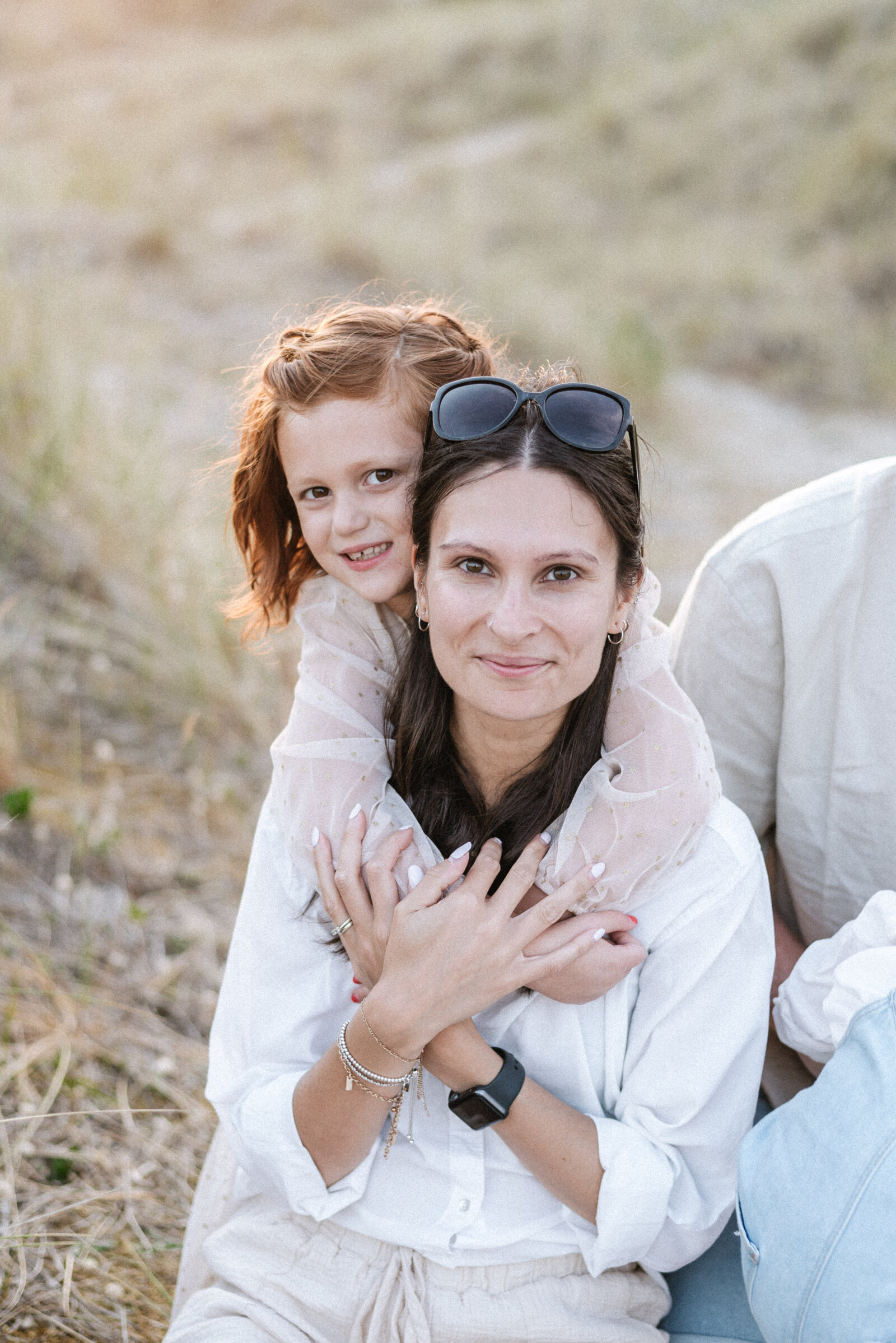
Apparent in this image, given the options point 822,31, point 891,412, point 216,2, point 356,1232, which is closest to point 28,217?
point 891,412

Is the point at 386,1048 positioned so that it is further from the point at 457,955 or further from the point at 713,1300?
the point at 713,1300

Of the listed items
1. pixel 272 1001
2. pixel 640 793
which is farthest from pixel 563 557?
pixel 272 1001

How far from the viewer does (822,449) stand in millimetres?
8422

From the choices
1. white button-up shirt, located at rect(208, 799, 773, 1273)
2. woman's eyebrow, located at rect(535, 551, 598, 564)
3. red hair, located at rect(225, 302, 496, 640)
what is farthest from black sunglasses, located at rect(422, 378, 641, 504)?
white button-up shirt, located at rect(208, 799, 773, 1273)

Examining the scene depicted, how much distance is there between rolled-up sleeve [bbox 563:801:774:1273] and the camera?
159 centimetres

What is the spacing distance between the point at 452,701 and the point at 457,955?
17.7 inches

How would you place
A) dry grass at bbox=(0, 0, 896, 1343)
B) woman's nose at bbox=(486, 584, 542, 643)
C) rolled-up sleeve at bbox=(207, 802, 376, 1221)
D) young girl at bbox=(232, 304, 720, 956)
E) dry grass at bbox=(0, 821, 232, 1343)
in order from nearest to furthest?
woman's nose at bbox=(486, 584, 542, 643), young girl at bbox=(232, 304, 720, 956), rolled-up sleeve at bbox=(207, 802, 376, 1221), dry grass at bbox=(0, 821, 232, 1343), dry grass at bbox=(0, 0, 896, 1343)

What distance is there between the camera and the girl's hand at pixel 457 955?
1.56 metres

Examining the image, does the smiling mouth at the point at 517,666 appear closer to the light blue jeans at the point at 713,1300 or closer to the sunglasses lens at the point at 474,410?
the sunglasses lens at the point at 474,410

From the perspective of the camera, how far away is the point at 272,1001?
1.79 m

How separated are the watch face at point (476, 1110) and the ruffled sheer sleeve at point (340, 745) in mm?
317

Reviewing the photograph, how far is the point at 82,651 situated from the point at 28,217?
5496 mm

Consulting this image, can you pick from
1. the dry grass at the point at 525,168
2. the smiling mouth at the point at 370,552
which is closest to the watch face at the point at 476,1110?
the smiling mouth at the point at 370,552

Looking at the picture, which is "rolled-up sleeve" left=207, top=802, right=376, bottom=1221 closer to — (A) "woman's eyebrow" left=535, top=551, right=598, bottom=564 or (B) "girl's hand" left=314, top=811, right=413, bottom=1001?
(B) "girl's hand" left=314, top=811, right=413, bottom=1001
